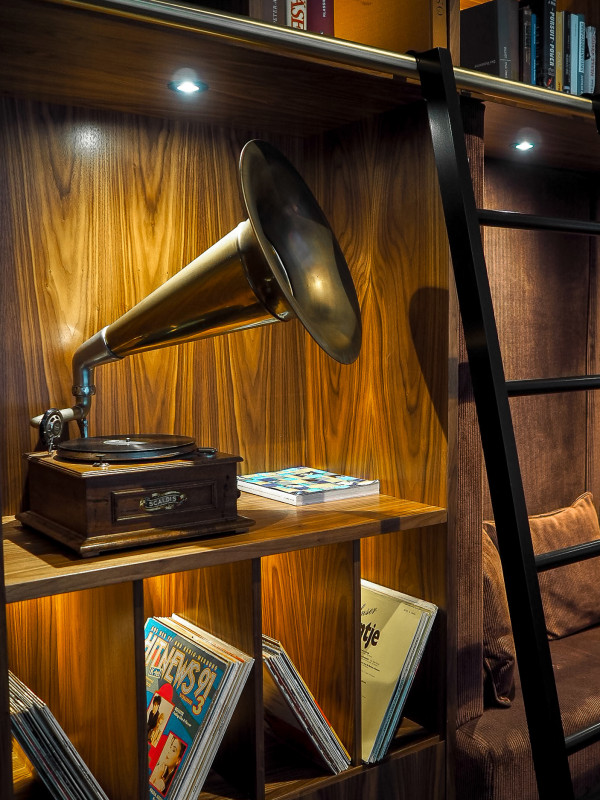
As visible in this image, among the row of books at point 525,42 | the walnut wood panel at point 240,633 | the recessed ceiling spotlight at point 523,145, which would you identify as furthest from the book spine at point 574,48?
the walnut wood panel at point 240,633

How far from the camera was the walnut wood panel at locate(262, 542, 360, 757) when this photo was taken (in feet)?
4.94

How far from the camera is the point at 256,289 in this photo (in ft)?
4.22

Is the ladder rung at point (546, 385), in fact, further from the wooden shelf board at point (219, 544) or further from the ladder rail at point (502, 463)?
the wooden shelf board at point (219, 544)

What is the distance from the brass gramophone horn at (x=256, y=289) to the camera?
1.29 meters

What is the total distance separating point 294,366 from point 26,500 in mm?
694

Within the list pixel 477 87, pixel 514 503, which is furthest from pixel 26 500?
pixel 477 87

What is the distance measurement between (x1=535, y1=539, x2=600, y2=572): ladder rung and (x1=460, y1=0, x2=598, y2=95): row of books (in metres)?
0.94

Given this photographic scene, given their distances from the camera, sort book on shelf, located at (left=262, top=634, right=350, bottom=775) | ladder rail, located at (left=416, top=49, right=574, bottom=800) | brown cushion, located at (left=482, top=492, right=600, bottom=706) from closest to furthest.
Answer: ladder rail, located at (left=416, top=49, right=574, bottom=800) < book on shelf, located at (left=262, top=634, right=350, bottom=775) < brown cushion, located at (left=482, top=492, right=600, bottom=706)

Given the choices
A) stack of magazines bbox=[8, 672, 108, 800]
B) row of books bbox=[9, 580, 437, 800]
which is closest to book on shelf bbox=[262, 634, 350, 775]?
row of books bbox=[9, 580, 437, 800]

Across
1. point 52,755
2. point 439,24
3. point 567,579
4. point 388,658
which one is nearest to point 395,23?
point 439,24

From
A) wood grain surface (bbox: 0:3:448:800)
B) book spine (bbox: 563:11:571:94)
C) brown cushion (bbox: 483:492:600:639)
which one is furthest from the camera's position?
brown cushion (bbox: 483:492:600:639)

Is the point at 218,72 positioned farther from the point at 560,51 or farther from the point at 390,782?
the point at 390,782

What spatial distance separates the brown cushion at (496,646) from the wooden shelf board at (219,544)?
397 millimetres

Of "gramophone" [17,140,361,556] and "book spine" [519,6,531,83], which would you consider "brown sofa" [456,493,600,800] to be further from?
"book spine" [519,6,531,83]
